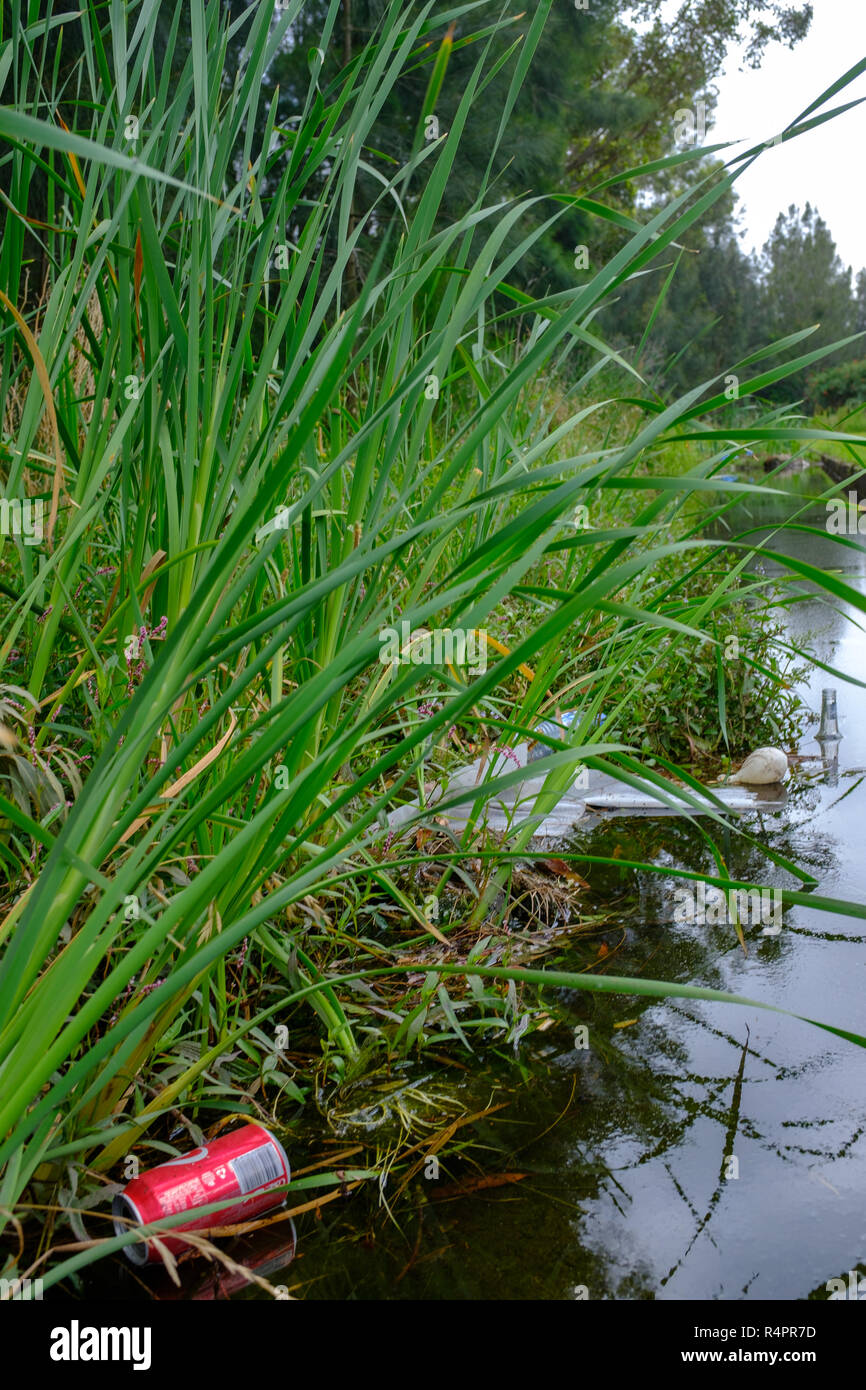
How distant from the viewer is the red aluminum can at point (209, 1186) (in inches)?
42.5

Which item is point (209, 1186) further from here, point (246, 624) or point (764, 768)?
point (764, 768)

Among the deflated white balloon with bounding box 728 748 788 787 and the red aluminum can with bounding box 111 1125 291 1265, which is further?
the deflated white balloon with bounding box 728 748 788 787

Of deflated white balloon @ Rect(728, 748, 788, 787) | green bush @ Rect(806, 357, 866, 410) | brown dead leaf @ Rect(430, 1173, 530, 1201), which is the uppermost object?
green bush @ Rect(806, 357, 866, 410)

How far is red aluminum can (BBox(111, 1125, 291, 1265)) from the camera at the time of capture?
1079mm

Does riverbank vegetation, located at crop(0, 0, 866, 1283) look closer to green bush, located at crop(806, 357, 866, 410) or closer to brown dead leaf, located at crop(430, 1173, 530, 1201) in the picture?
brown dead leaf, located at crop(430, 1173, 530, 1201)

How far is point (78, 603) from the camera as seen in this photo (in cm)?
203

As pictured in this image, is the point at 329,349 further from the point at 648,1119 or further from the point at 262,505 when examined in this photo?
the point at 648,1119

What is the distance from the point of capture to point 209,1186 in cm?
112

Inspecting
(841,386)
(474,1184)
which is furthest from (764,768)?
(841,386)

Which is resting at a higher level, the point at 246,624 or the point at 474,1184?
the point at 246,624

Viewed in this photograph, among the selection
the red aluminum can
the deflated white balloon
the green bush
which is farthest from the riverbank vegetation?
the green bush

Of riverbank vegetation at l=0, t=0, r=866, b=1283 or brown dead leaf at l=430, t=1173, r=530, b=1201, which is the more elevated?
riverbank vegetation at l=0, t=0, r=866, b=1283

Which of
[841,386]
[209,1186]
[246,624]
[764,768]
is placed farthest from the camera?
[841,386]

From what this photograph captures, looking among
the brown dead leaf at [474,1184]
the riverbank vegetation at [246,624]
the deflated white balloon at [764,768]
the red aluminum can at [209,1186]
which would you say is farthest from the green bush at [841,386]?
the red aluminum can at [209,1186]
